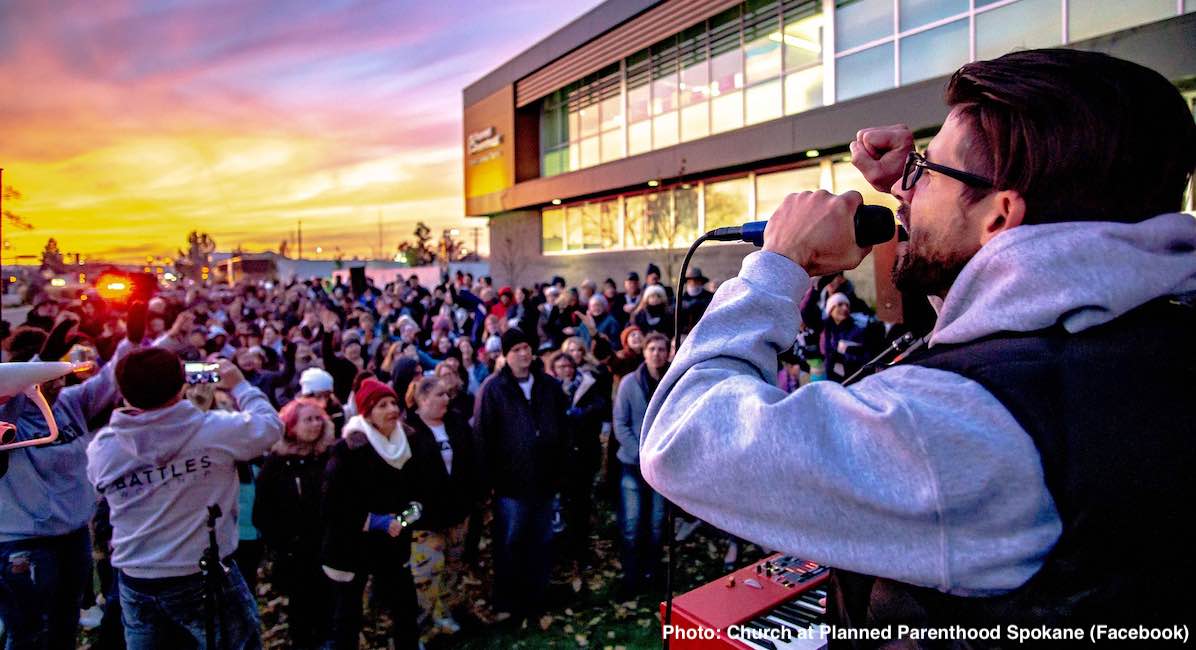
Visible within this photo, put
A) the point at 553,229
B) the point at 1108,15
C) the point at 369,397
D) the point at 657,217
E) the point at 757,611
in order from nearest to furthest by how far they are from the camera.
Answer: the point at 757,611
the point at 369,397
the point at 1108,15
the point at 657,217
the point at 553,229

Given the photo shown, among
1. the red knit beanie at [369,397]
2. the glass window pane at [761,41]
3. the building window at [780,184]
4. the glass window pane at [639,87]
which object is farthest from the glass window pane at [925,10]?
the red knit beanie at [369,397]

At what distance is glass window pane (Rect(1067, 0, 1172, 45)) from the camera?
9.73m

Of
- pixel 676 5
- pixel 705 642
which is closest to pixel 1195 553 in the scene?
pixel 705 642

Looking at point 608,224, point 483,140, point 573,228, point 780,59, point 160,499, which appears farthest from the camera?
point 483,140

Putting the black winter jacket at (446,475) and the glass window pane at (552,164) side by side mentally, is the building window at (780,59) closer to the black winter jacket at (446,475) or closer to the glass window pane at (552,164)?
the glass window pane at (552,164)

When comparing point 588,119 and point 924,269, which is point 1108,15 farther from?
point 588,119

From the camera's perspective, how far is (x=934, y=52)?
1240 centimetres

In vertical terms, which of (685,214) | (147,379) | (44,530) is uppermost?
(685,214)

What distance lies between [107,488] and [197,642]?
87 centimetres

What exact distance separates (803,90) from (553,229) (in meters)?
11.2

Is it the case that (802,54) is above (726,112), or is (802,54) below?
above

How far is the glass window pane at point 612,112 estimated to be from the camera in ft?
67.7

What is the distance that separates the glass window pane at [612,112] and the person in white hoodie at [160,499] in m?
18.7

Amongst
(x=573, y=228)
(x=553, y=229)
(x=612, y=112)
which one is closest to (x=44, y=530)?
(x=612, y=112)
